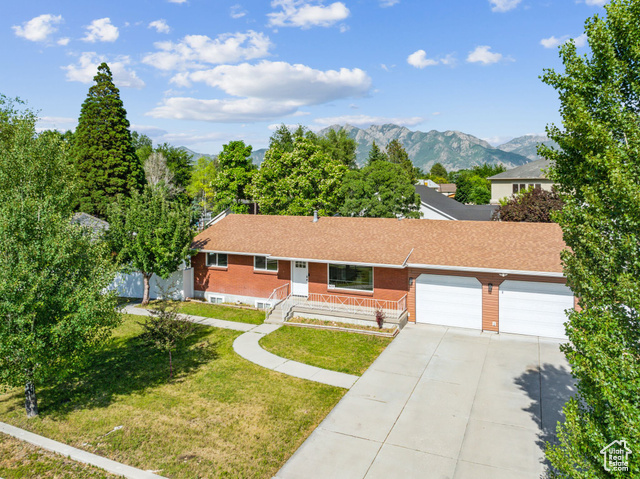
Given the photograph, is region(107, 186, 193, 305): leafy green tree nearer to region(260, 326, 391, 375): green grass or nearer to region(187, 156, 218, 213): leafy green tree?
region(260, 326, 391, 375): green grass

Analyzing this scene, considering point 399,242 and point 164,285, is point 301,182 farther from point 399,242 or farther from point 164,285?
point 399,242

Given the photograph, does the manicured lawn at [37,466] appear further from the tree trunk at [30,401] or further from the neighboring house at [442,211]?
the neighboring house at [442,211]

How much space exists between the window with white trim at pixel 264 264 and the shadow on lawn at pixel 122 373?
17.4 ft

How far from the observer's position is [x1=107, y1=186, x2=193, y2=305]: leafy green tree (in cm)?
2142

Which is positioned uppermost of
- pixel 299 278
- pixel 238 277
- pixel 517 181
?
pixel 517 181

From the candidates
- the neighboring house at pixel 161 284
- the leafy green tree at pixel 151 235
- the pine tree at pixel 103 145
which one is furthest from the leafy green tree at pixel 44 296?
the pine tree at pixel 103 145

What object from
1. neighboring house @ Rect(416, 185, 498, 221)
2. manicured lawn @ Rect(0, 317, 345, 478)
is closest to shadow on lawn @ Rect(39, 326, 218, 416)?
manicured lawn @ Rect(0, 317, 345, 478)

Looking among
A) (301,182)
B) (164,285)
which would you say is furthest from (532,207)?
(164,285)

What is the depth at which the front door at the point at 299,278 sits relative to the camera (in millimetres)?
21000

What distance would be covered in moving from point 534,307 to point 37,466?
17113 millimetres

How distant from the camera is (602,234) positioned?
20.5ft

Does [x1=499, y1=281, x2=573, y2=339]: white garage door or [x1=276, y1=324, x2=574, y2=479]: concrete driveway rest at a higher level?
[x1=499, y1=281, x2=573, y2=339]: white garage door

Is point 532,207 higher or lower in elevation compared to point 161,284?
higher

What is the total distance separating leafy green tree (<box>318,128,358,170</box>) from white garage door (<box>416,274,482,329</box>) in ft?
149
